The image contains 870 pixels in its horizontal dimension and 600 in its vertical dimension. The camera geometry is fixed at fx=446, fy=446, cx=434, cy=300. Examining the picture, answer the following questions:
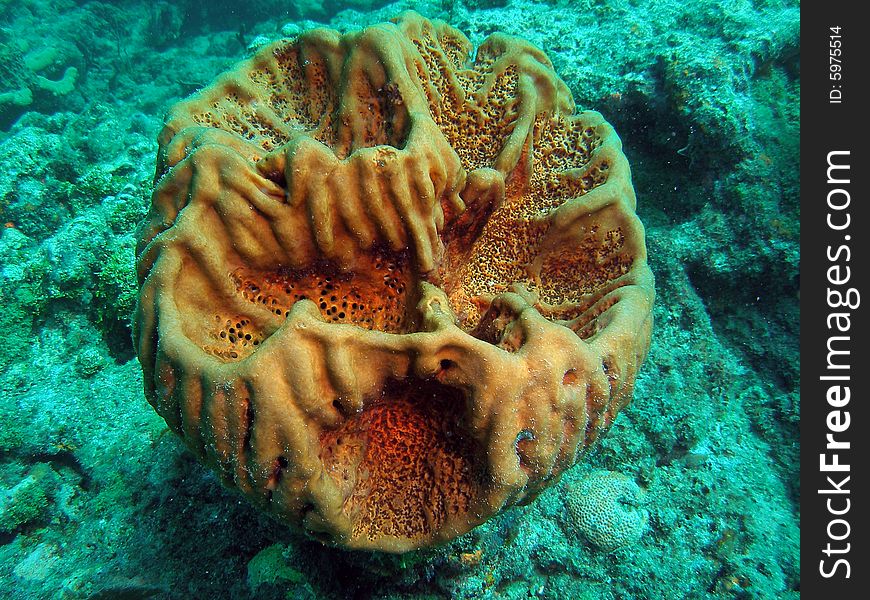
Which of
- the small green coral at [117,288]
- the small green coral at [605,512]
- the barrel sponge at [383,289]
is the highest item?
the barrel sponge at [383,289]

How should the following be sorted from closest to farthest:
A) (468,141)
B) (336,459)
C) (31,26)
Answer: (336,459) → (468,141) → (31,26)

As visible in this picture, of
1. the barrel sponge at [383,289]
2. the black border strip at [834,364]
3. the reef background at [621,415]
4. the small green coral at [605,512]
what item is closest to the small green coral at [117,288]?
the reef background at [621,415]

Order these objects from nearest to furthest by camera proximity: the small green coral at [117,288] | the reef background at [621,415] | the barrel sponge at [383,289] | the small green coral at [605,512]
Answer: the barrel sponge at [383,289] → the reef background at [621,415] → the small green coral at [605,512] → the small green coral at [117,288]

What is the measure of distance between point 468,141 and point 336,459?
7.05ft

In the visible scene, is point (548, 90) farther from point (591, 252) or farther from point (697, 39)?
point (697, 39)

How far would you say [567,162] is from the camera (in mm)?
3047

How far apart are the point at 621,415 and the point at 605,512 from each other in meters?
0.98

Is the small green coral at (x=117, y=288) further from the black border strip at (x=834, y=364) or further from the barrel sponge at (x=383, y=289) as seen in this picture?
the black border strip at (x=834, y=364)

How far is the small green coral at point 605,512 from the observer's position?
3750 millimetres

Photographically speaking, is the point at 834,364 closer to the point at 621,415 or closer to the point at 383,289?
the point at 621,415

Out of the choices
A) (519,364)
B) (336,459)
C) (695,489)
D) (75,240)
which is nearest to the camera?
(519,364)

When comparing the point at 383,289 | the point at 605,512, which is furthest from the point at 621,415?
the point at 383,289

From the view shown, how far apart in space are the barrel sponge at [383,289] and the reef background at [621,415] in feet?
3.64

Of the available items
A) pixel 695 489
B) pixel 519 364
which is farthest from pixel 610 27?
pixel 519 364
